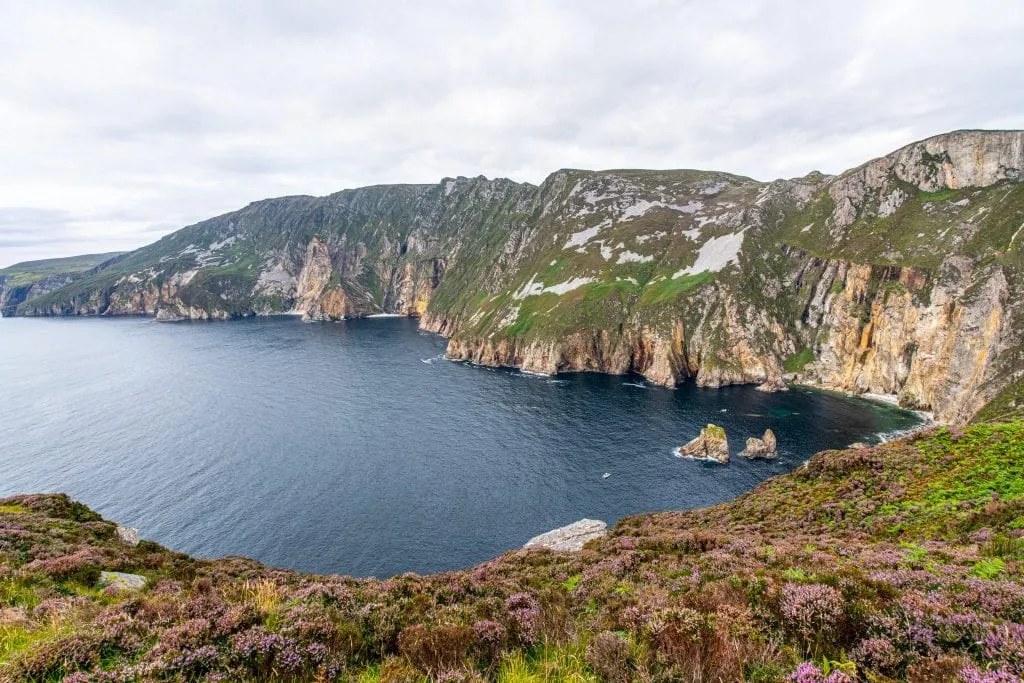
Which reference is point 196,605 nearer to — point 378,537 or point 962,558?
point 962,558

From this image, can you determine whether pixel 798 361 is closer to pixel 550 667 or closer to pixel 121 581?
pixel 550 667

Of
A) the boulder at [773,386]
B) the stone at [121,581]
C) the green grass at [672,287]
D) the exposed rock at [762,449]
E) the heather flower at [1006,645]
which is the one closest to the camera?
the heather flower at [1006,645]

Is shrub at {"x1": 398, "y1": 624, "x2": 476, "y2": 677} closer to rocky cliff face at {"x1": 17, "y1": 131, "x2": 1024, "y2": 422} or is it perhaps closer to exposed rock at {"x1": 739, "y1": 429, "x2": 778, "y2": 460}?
exposed rock at {"x1": 739, "y1": 429, "x2": 778, "y2": 460}

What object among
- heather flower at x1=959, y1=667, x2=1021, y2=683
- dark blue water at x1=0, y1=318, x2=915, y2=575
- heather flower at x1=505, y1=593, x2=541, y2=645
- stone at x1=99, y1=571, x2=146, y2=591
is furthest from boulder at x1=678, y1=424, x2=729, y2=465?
heather flower at x1=959, y1=667, x2=1021, y2=683

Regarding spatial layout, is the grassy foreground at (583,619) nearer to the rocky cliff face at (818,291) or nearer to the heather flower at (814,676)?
the heather flower at (814,676)

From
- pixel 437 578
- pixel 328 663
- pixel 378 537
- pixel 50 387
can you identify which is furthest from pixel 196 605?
pixel 50 387

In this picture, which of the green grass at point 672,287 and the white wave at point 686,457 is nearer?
the white wave at point 686,457

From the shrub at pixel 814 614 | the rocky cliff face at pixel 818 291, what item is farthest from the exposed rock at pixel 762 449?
the shrub at pixel 814 614
